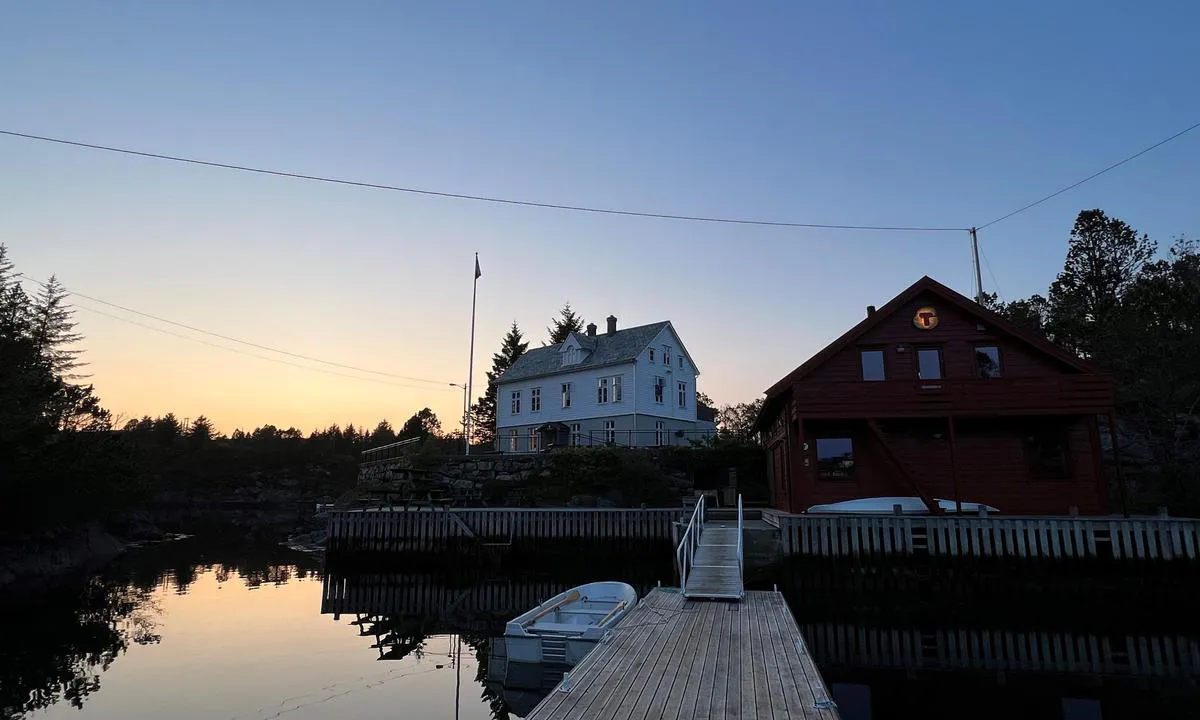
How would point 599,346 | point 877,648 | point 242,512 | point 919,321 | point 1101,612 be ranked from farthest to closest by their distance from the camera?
1. point 242,512
2. point 599,346
3. point 919,321
4. point 1101,612
5. point 877,648

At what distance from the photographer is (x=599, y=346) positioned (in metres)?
47.2

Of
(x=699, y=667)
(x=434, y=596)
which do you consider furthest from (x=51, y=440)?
(x=699, y=667)

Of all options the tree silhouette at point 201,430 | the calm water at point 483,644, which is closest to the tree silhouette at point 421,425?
the tree silhouette at point 201,430

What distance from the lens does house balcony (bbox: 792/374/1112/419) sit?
23188 millimetres

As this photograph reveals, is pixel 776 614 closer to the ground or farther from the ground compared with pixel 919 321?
closer to the ground

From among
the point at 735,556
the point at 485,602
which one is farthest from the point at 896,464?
the point at 485,602

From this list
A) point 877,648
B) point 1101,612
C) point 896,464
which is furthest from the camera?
point 896,464

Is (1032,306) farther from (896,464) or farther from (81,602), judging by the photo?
(81,602)

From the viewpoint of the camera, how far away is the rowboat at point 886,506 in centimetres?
2344

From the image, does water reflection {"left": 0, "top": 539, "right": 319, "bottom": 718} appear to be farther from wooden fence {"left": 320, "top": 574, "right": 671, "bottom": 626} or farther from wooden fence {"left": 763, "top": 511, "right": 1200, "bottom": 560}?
wooden fence {"left": 763, "top": 511, "right": 1200, "bottom": 560}

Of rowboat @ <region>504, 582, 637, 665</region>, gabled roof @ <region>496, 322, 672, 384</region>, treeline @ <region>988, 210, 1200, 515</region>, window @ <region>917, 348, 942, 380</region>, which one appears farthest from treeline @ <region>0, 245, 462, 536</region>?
treeline @ <region>988, 210, 1200, 515</region>

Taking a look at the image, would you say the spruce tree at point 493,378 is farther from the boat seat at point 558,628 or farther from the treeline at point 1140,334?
the boat seat at point 558,628

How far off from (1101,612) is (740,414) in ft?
287

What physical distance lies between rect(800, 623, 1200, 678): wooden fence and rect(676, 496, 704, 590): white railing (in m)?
3.10
